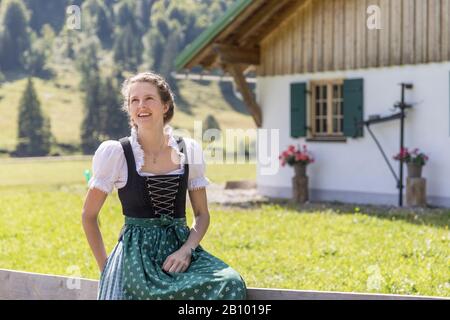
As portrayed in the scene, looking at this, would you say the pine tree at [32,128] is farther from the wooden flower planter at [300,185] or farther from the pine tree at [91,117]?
the wooden flower planter at [300,185]

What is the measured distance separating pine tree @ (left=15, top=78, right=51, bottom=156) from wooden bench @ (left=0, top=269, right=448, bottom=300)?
68.4 m

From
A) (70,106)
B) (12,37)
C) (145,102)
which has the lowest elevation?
(70,106)

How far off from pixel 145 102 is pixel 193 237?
0.74m

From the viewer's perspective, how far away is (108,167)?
4004 mm

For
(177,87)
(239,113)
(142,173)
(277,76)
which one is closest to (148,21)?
(177,87)

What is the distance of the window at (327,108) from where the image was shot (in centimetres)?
1450

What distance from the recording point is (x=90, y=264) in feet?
26.0

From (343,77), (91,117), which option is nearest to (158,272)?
(343,77)

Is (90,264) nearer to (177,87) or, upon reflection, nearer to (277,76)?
(277,76)

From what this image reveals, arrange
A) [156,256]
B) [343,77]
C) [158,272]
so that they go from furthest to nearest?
1. [343,77]
2. [156,256]
3. [158,272]

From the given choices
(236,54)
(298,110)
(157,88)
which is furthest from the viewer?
(236,54)

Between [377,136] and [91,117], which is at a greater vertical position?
[377,136]

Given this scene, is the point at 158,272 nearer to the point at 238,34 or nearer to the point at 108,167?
the point at 108,167

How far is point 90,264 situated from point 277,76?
328 inches
